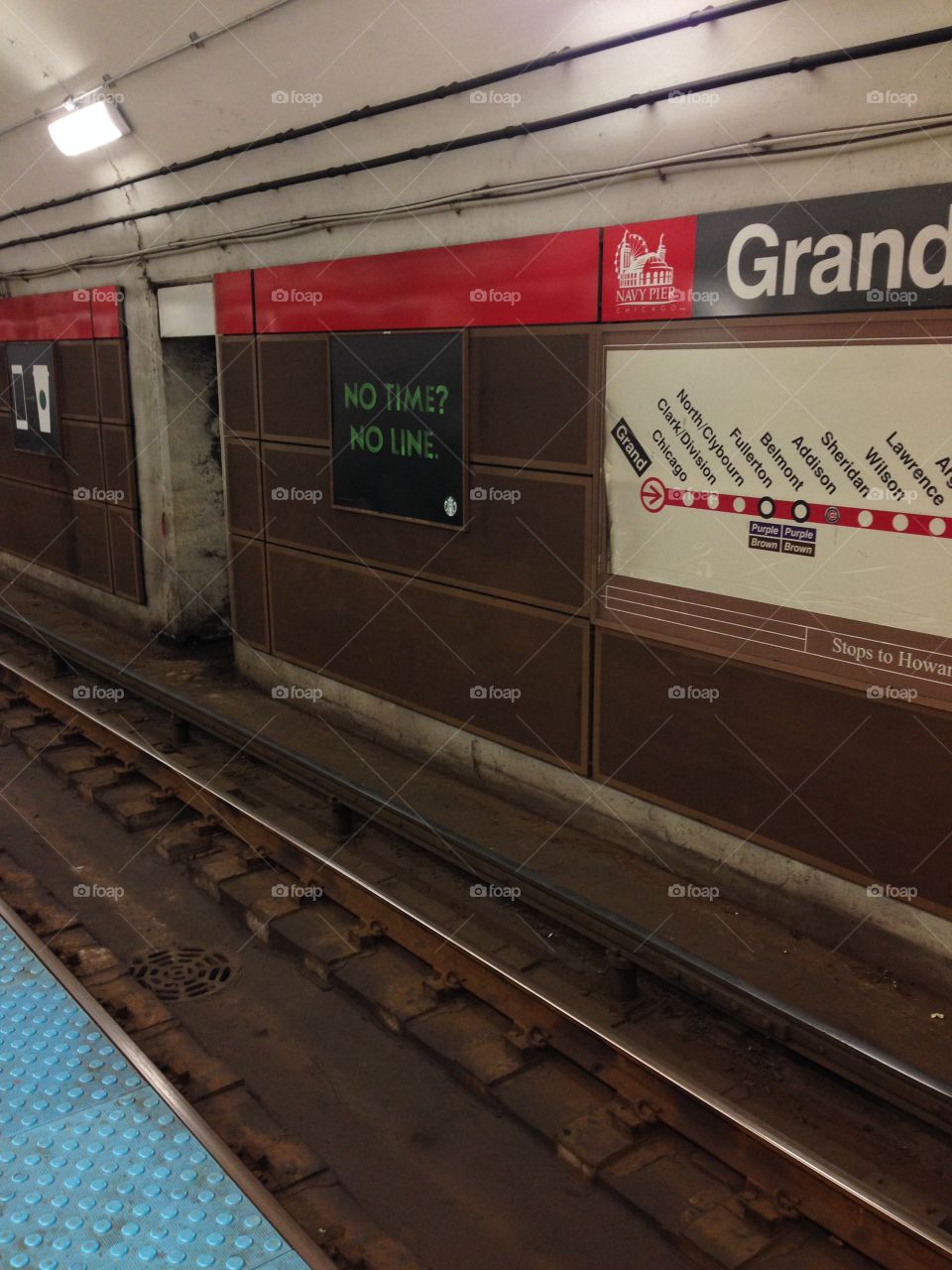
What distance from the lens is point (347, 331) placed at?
285 inches

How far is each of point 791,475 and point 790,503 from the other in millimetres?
124

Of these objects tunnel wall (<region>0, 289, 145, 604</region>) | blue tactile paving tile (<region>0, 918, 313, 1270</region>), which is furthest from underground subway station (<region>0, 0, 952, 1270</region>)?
tunnel wall (<region>0, 289, 145, 604</region>)

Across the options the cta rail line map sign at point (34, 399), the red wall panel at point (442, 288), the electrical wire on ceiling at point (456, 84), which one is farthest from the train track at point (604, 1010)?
the cta rail line map sign at point (34, 399)

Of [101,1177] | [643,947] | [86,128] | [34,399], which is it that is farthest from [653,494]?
[34,399]

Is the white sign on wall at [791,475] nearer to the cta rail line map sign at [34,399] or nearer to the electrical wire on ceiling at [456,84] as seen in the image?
the electrical wire on ceiling at [456,84]

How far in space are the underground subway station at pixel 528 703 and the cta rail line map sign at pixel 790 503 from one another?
2cm

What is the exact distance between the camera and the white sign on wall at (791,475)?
446cm

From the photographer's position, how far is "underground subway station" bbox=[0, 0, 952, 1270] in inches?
148

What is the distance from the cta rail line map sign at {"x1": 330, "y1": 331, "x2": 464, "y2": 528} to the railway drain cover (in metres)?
2.86

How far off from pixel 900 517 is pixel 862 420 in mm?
437

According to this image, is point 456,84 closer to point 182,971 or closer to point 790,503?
point 790,503

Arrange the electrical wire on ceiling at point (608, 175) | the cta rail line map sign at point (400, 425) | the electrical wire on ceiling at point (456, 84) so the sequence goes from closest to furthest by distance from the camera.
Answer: the electrical wire on ceiling at point (608, 175)
the electrical wire on ceiling at point (456, 84)
the cta rail line map sign at point (400, 425)

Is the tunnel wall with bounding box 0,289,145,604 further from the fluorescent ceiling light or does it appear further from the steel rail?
the steel rail

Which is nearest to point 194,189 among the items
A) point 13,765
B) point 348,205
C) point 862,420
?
point 348,205
